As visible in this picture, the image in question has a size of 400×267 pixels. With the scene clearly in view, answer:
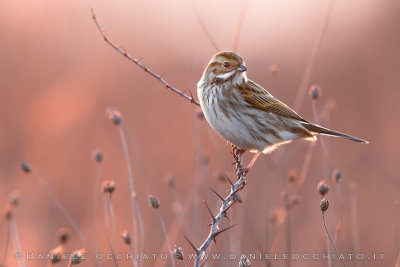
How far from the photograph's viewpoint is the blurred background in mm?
5941

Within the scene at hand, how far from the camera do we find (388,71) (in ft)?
43.0

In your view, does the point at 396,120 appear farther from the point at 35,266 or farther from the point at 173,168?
the point at 35,266

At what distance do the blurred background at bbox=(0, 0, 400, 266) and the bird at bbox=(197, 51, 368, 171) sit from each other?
23 cm

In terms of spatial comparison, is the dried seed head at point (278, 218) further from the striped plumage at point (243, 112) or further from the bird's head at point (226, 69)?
the bird's head at point (226, 69)

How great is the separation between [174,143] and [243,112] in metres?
5.70

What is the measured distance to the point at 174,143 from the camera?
36.2 ft

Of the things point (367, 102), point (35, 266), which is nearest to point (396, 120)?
point (367, 102)

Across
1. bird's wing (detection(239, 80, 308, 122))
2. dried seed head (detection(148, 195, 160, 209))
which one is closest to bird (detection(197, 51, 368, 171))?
bird's wing (detection(239, 80, 308, 122))

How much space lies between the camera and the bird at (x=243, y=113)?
5.14 meters

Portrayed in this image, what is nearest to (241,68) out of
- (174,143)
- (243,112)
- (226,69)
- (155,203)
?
(226,69)

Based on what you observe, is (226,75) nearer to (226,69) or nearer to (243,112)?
(226,69)

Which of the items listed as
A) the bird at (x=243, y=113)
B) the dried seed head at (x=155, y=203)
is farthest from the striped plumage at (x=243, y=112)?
the dried seed head at (x=155, y=203)

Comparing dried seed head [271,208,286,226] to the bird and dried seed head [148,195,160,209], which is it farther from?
dried seed head [148,195,160,209]

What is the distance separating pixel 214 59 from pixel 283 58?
13.5 m
